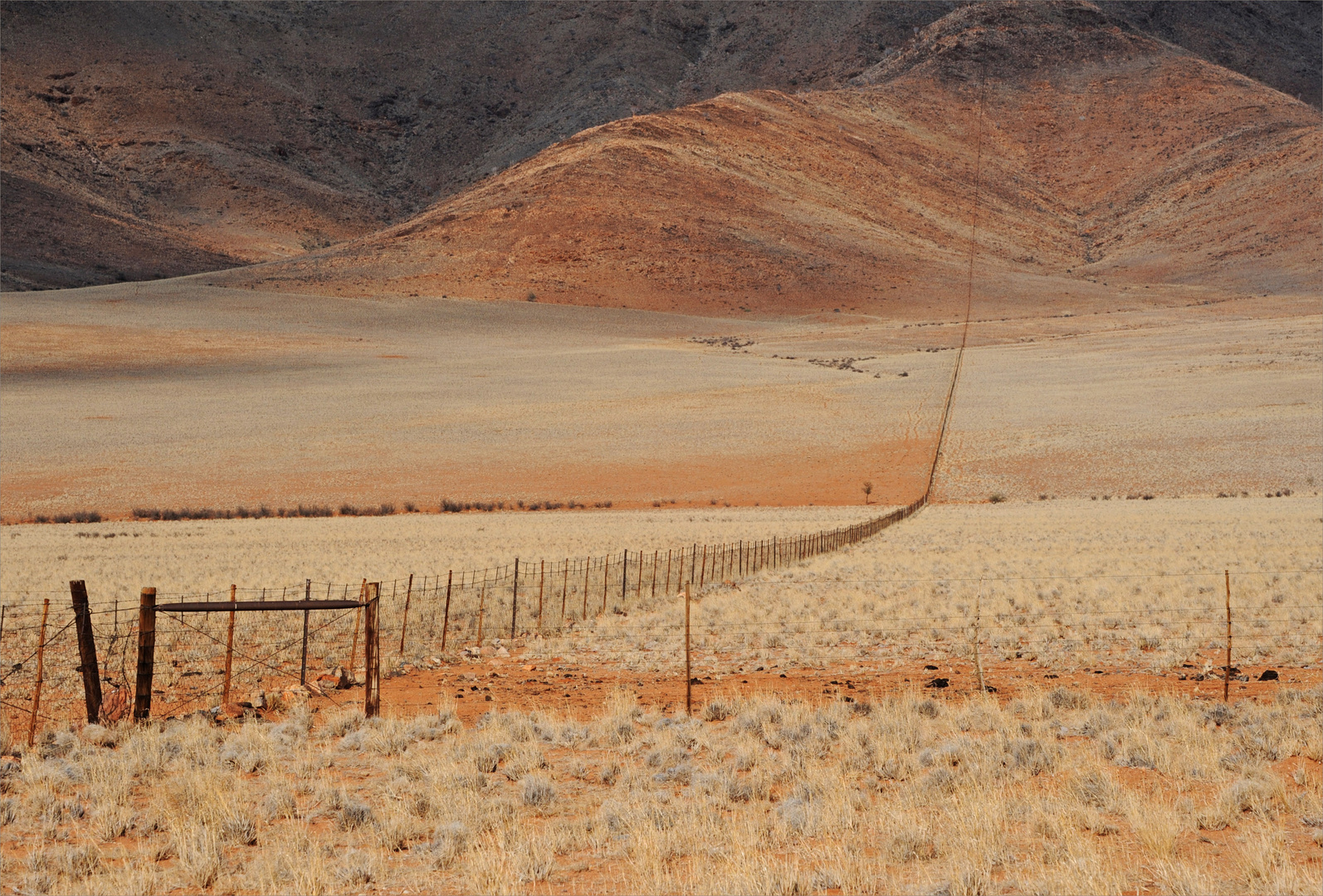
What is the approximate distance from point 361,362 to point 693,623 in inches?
2357

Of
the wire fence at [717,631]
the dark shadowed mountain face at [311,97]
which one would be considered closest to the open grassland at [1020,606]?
the wire fence at [717,631]

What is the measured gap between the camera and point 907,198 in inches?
4783

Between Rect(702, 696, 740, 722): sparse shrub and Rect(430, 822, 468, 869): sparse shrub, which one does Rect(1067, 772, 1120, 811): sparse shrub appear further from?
Rect(430, 822, 468, 869): sparse shrub

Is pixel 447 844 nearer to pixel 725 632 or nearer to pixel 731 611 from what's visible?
pixel 725 632

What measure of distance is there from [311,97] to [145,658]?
185m

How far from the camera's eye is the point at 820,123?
130375mm

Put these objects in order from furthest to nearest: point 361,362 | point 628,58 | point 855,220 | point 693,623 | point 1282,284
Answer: point 628,58 < point 855,220 < point 1282,284 < point 361,362 < point 693,623

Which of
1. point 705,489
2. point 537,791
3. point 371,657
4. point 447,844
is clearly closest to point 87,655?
point 371,657

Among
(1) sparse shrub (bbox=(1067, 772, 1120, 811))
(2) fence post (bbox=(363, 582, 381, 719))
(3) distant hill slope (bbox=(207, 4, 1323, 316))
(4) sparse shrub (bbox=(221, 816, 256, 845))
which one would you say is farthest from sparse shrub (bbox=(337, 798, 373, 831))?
(3) distant hill slope (bbox=(207, 4, 1323, 316))

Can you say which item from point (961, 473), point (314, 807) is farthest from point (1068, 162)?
point (314, 807)

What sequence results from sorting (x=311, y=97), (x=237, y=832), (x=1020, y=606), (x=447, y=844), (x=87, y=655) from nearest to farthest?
(x=447, y=844) < (x=237, y=832) < (x=87, y=655) < (x=1020, y=606) < (x=311, y=97)

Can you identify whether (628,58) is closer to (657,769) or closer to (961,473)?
(961,473)

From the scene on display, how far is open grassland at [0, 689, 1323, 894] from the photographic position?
22.0 ft

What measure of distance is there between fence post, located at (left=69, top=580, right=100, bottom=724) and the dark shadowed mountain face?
113 meters
